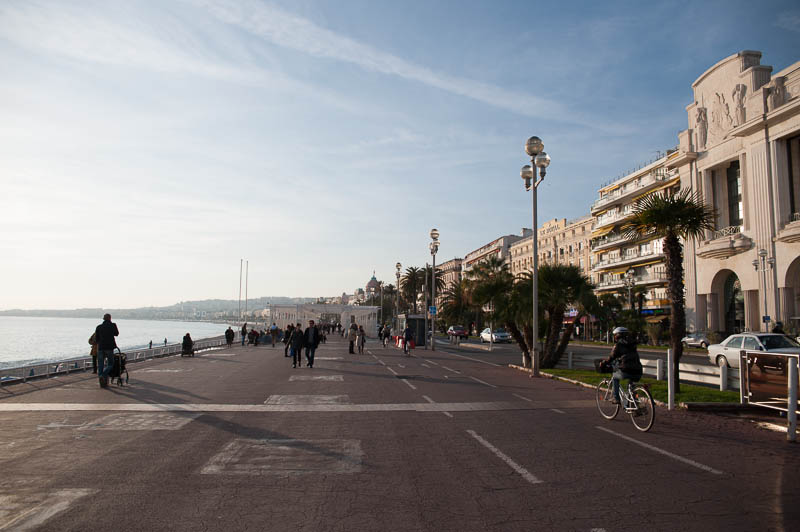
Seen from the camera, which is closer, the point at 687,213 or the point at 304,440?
the point at 304,440

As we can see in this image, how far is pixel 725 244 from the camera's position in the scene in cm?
4312

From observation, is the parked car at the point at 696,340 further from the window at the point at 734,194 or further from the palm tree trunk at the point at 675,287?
the palm tree trunk at the point at 675,287

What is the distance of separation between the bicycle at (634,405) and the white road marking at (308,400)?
5287 mm

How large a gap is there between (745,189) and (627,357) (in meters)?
40.9

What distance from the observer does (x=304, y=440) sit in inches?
Result: 324

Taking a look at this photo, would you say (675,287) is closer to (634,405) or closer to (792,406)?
(634,405)

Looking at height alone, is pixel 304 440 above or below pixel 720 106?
below

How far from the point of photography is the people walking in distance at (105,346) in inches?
557

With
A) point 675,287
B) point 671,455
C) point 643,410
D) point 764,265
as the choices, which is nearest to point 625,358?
point 643,410

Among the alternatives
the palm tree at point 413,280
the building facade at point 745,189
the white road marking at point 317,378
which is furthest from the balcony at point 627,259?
the white road marking at point 317,378

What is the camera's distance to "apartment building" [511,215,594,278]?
77.8 meters

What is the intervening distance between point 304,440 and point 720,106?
160ft

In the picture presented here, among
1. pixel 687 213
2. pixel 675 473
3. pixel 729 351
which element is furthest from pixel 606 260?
pixel 675 473

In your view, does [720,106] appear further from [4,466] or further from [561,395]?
[4,466]
